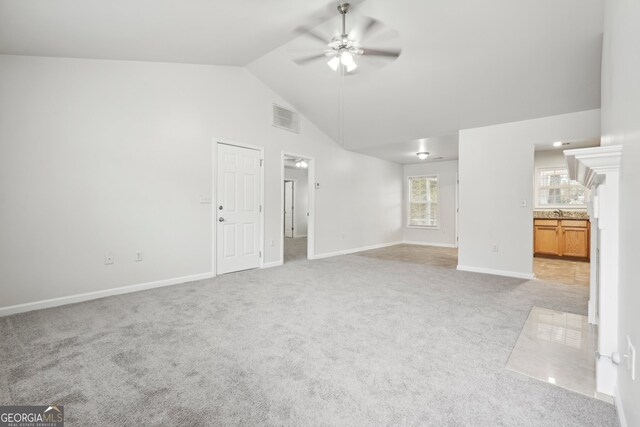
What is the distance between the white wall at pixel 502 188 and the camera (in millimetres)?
4227

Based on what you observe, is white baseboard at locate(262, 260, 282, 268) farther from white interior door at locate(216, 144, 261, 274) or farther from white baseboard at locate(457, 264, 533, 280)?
white baseboard at locate(457, 264, 533, 280)

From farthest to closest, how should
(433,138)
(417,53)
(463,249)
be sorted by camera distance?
1. (433,138)
2. (463,249)
3. (417,53)

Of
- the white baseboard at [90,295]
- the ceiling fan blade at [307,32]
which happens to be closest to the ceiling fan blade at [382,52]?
the ceiling fan blade at [307,32]

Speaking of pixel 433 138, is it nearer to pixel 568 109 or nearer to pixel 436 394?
pixel 568 109

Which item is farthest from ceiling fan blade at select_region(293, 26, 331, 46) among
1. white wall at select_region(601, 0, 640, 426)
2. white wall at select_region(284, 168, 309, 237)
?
white wall at select_region(284, 168, 309, 237)

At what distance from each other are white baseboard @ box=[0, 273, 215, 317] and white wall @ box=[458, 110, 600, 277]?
4498mm

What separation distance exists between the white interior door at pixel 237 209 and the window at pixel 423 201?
18.0 feet

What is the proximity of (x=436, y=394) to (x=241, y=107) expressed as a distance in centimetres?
Answer: 452

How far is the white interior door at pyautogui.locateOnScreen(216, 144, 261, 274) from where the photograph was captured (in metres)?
4.40

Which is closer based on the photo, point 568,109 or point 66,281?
point 66,281

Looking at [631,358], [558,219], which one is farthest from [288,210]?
[631,358]

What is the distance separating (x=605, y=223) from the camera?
1585 millimetres

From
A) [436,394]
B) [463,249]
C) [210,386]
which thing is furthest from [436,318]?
[463,249]

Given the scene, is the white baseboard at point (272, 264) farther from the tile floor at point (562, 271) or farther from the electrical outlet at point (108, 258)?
the tile floor at point (562, 271)
